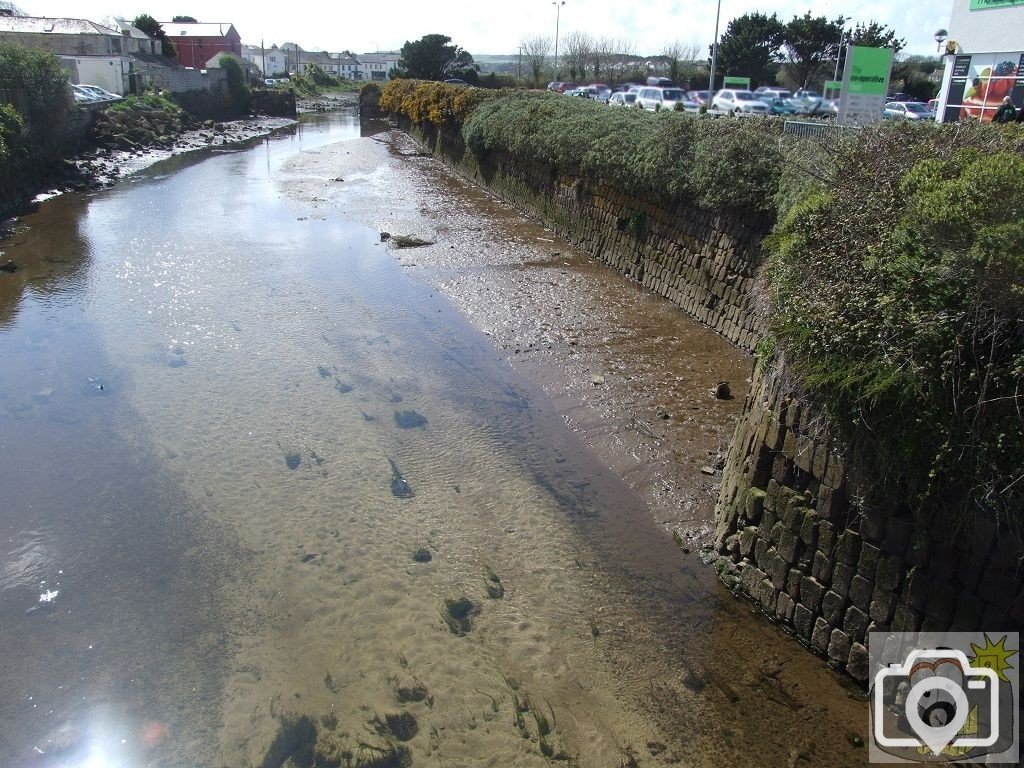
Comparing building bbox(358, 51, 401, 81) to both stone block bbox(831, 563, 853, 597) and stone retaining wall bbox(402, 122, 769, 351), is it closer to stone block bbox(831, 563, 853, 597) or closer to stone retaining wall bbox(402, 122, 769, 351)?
stone retaining wall bbox(402, 122, 769, 351)

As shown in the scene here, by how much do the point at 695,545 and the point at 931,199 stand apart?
357 cm

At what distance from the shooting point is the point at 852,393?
16.5 ft

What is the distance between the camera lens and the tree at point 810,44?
48.4 metres

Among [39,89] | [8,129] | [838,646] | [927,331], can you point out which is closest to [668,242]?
[927,331]

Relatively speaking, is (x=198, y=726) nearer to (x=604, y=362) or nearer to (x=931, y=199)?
(x=931, y=199)

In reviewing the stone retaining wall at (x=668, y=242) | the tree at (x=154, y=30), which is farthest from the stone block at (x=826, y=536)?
the tree at (x=154, y=30)

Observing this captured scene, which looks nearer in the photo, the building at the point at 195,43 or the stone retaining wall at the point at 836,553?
the stone retaining wall at the point at 836,553

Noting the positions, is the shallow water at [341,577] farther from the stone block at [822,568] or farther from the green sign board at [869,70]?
the green sign board at [869,70]

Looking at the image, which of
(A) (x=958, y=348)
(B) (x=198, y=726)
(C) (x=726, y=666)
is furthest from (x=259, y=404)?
(A) (x=958, y=348)

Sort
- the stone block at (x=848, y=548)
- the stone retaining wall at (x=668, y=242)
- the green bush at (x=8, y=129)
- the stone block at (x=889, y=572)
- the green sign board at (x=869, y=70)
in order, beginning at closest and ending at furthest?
the stone block at (x=889, y=572) → the stone block at (x=848, y=548) → the stone retaining wall at (x=668, y=242) → the green sign board at (x=869, y=70) → the green bush at (x=8, y=129)

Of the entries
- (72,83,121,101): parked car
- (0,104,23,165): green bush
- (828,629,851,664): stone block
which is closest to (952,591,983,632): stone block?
(828,629,851,664): stone block

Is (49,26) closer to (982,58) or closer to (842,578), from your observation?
(982,58)

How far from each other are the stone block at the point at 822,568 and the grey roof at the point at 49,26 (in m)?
58.6

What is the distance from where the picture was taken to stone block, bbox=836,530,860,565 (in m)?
5.20
